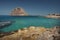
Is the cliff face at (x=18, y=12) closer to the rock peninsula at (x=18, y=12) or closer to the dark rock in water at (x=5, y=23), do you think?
the rock peninsula at (x=18, y=12)

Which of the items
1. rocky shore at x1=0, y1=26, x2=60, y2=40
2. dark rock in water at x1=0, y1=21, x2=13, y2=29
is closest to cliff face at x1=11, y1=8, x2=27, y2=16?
dark rock in water at x1=0, y1=21, x2=13, y2=29

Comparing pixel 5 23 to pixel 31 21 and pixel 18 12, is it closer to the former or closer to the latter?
pixel 18 12

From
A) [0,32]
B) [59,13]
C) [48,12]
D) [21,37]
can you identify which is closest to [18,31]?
[21,37]

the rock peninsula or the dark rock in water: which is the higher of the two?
the rock peninsula

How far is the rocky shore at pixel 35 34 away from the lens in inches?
81.8

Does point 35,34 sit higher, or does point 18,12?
point 18,12

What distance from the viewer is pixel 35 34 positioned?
2102 millimetres

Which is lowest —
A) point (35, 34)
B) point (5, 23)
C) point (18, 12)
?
point (35, 34)

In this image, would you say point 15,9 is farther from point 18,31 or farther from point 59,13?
point 59,13

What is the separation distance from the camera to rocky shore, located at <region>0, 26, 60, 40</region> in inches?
81.8

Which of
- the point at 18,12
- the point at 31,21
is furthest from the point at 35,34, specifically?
the point at 18,12

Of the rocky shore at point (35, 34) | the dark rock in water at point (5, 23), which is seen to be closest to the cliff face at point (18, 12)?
the dark rock in water at point (5, 23)

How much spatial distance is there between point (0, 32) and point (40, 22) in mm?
655

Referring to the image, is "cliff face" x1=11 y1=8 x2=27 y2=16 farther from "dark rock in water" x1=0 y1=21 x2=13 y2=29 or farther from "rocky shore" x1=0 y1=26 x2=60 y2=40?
"rocky shore" x1=0 y1=26 x2=60 y2=40
